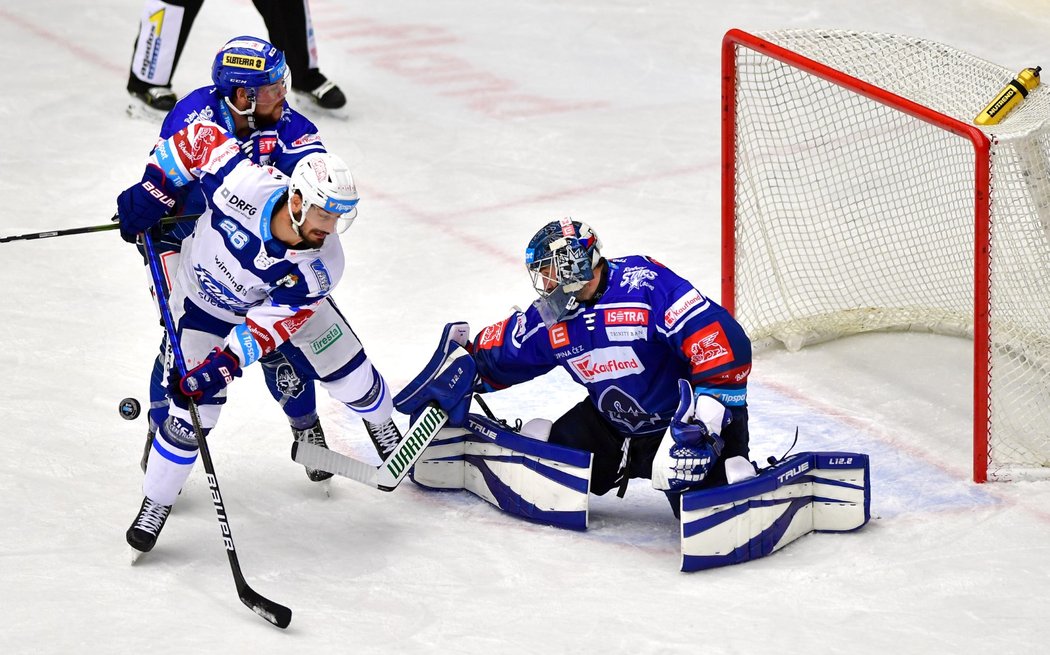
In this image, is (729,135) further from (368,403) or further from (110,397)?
(110,397)

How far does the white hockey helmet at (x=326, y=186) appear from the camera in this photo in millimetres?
3486

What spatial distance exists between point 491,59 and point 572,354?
4.44m

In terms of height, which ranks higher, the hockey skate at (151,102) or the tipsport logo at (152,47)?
the tipsport logo at (152,47)

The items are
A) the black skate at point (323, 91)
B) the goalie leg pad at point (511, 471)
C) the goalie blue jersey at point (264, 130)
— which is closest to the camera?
the goalie leg pad at point (511, 471)

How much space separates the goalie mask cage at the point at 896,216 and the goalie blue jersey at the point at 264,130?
1431 millimetres

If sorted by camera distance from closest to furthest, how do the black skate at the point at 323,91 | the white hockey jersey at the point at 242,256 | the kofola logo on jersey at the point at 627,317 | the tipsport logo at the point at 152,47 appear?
the white hockey jersey at the point at 242,256, the kofola logo on jersey at the point at 627,317, the tipsport logo at the point at 152,47, the black skate at the point at 323,91

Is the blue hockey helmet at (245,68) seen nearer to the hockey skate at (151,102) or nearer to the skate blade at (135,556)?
the skate blade at (135,556)

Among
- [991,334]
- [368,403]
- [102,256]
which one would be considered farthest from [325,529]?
[102,256]

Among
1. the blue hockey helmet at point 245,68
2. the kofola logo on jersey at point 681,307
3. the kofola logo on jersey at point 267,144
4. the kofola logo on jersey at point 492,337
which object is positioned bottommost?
the kofola logo on jersey at point 492,337

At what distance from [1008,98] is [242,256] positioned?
224cm

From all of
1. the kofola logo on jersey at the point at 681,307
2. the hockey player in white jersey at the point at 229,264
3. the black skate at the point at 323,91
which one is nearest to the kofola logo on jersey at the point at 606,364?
the kofola logo on jersey at the point at 681,307

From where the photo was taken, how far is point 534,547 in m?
3.87

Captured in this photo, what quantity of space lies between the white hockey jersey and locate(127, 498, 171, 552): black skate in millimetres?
472

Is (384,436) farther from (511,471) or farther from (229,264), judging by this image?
(229,264)
